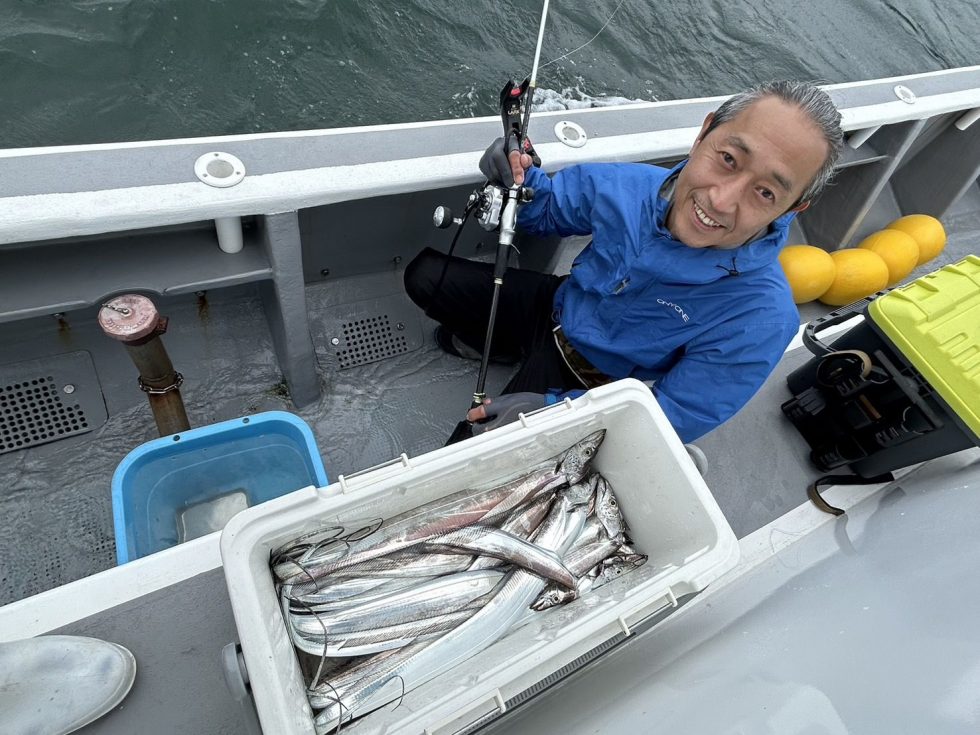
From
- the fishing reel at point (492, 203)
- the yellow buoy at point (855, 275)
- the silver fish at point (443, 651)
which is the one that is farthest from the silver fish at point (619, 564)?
the yellow buoy at point (855, 275)

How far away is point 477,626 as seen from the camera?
1312 mm

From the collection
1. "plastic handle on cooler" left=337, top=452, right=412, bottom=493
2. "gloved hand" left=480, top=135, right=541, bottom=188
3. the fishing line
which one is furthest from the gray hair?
the fishing line

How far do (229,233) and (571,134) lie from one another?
1.39 m

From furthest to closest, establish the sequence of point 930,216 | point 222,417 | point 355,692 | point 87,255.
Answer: point 930,216
point 222,417
point 87,255
point 355,692

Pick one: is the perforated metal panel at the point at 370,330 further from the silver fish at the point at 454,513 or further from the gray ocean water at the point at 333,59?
the gray ocean water at the point at 333,59

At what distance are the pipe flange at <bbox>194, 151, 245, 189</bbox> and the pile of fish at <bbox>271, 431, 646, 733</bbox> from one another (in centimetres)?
116

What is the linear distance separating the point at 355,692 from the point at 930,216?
4.73 metres

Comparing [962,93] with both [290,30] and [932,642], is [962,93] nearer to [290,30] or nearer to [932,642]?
[932,642]

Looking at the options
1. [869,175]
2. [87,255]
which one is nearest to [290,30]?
[87,255]

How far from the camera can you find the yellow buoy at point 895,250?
356cm

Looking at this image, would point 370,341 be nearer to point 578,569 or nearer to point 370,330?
point 370,330

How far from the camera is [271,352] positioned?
8.19ft

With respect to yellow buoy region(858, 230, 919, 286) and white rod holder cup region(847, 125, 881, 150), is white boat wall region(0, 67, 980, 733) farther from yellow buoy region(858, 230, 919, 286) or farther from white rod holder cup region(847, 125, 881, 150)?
yellow buoy region(858, 230, 919, 286)

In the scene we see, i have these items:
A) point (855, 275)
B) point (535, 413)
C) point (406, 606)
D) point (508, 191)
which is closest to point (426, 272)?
point (508, 191)
